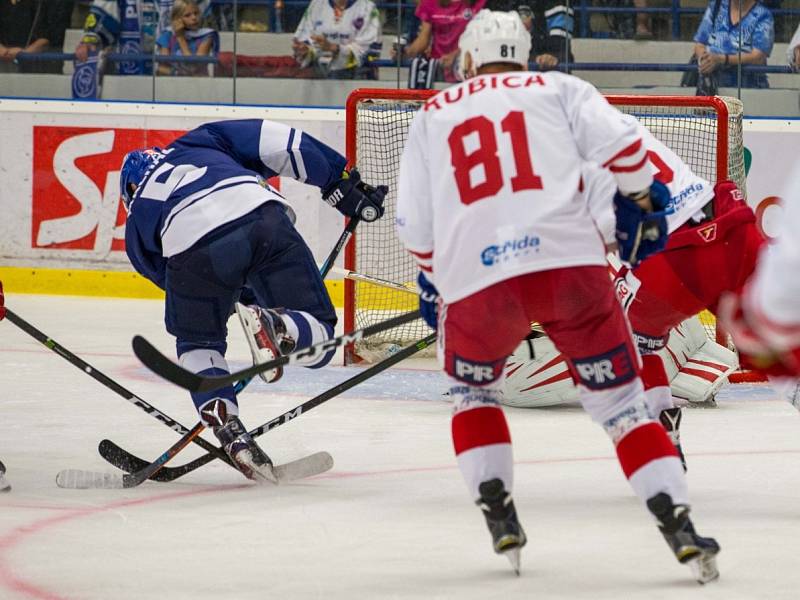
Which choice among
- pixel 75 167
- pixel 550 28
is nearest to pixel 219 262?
pixel 550 28

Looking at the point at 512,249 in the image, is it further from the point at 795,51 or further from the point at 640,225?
the point at 795,51

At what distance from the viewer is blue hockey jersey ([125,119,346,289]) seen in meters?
3.57

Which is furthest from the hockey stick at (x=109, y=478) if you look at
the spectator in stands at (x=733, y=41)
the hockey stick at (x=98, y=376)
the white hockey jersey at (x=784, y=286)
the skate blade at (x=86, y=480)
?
the spectator in stands at (x=733, y=41)

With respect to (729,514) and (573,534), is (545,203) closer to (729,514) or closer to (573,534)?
(573,534)

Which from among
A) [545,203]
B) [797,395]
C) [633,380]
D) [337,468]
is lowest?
[337,468]

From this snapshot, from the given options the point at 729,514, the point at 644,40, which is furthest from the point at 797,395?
the point at 644,40

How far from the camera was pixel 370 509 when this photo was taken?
3.33 m

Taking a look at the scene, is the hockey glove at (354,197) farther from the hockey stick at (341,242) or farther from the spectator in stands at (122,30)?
the spectator in stands at (122,30)

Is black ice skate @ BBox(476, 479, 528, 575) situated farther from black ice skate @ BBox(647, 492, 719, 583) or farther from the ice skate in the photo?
the ice skate

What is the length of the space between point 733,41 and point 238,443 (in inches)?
146

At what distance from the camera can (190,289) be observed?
3588 millimetres

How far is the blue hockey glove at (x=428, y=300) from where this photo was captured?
2809 millimetres

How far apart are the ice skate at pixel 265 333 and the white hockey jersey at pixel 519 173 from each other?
0.89 m

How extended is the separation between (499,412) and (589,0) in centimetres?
431
